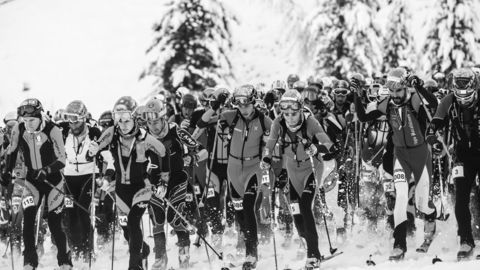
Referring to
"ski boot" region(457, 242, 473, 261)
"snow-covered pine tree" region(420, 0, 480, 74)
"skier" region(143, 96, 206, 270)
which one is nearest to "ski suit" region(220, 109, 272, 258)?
"skier" region(143, 96, 206, 270)

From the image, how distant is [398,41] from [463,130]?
73.5 feet

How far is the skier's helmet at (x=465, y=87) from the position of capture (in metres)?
8.83

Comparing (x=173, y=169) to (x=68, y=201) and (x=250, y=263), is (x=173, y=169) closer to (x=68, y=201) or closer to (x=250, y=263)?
(x=68, y=201)

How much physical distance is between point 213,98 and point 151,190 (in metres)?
2.92

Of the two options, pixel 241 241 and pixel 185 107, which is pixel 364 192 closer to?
pixel 241 241

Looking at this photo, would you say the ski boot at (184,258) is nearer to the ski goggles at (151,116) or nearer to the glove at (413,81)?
the ski goggles at (151,116)

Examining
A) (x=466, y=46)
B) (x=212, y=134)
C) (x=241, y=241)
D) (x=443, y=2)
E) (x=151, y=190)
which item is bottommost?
(x=241, y=241)

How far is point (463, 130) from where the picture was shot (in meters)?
9.00

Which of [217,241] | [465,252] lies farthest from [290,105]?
[465,252]

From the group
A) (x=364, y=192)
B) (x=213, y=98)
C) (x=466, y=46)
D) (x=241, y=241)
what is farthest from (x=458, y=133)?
(x=466, y=46)

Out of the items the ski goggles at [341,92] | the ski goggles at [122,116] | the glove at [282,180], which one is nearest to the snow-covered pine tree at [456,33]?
the ski goggles at [341,92]

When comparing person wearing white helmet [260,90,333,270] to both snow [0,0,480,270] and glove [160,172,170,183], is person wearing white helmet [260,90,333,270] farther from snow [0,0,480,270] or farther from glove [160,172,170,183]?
snow [0,0,480,270]

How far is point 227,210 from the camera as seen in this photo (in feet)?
37.9

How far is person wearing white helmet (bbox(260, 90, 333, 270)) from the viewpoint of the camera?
366 inches
